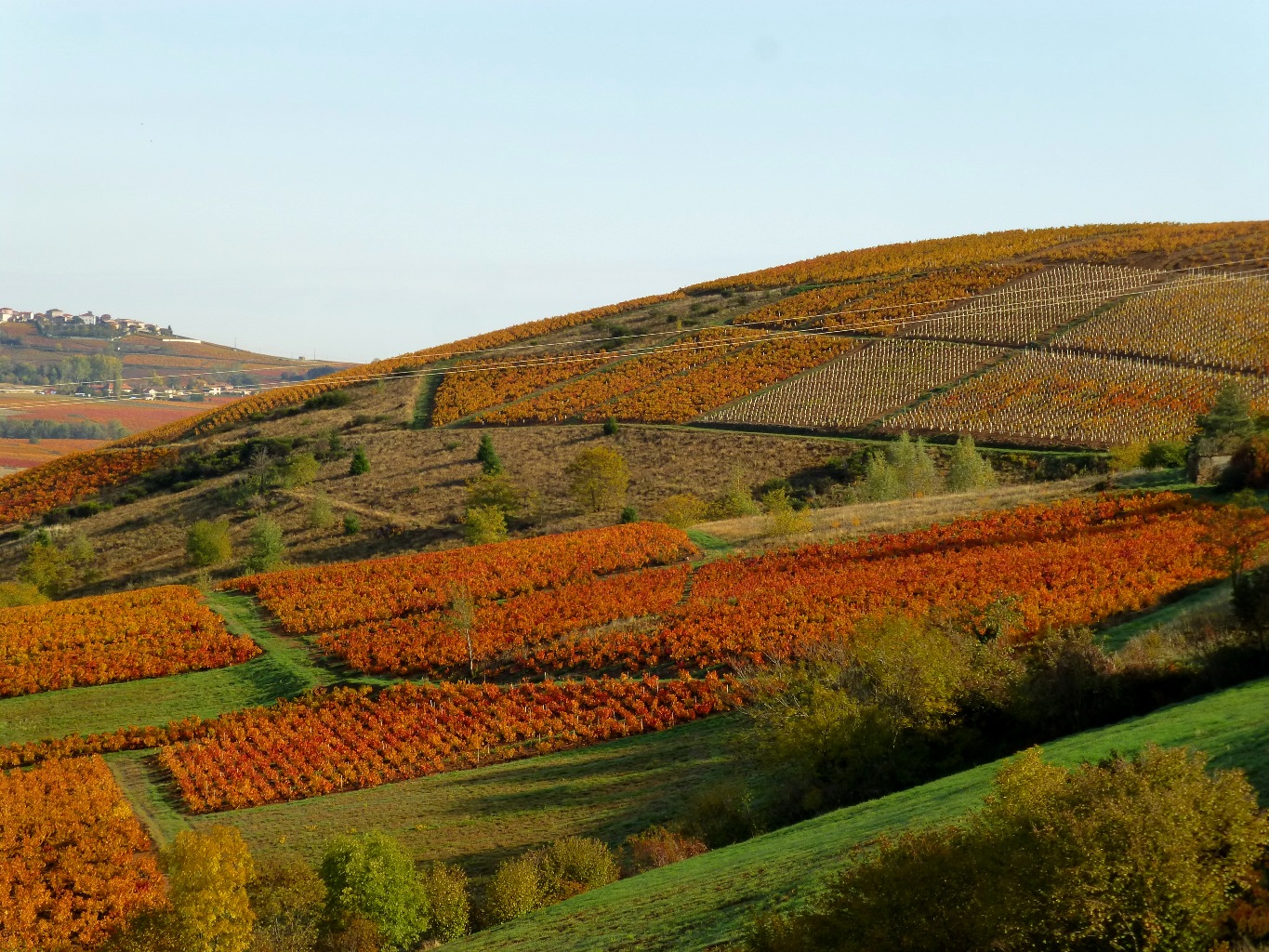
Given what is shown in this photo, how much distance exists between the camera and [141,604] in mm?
57000

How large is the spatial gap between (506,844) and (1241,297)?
94046 mm

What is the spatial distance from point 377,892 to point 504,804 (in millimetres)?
7959

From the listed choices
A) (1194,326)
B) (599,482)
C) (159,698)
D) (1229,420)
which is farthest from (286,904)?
(1194,326)

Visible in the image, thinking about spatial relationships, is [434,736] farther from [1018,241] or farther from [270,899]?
[1018,241]

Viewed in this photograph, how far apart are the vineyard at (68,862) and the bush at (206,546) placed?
33251mm

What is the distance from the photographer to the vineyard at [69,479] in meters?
96.4

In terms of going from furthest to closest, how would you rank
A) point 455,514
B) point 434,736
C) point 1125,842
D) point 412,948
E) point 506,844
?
point 455,514 → point 434,736 → point 506,844 → point 412,948 → point 1125,842

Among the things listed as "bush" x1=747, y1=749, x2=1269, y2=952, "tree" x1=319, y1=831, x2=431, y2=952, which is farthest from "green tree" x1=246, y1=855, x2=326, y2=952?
"bush" x1=747, y1=749, x2=1269, y2=952

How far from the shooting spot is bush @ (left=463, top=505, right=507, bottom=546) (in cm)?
6894

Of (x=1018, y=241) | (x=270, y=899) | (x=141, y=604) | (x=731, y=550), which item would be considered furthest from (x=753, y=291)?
(x=270, y=899)

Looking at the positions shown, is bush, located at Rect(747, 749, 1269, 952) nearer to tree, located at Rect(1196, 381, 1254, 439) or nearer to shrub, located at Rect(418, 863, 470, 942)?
shrub, located at Rect(418, 863, 470, 942)

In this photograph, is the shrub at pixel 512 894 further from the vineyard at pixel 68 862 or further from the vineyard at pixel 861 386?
the vineyard at pixel 861 386

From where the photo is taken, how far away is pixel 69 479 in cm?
10231

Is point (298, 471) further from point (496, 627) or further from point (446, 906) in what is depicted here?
point (446, 906)
